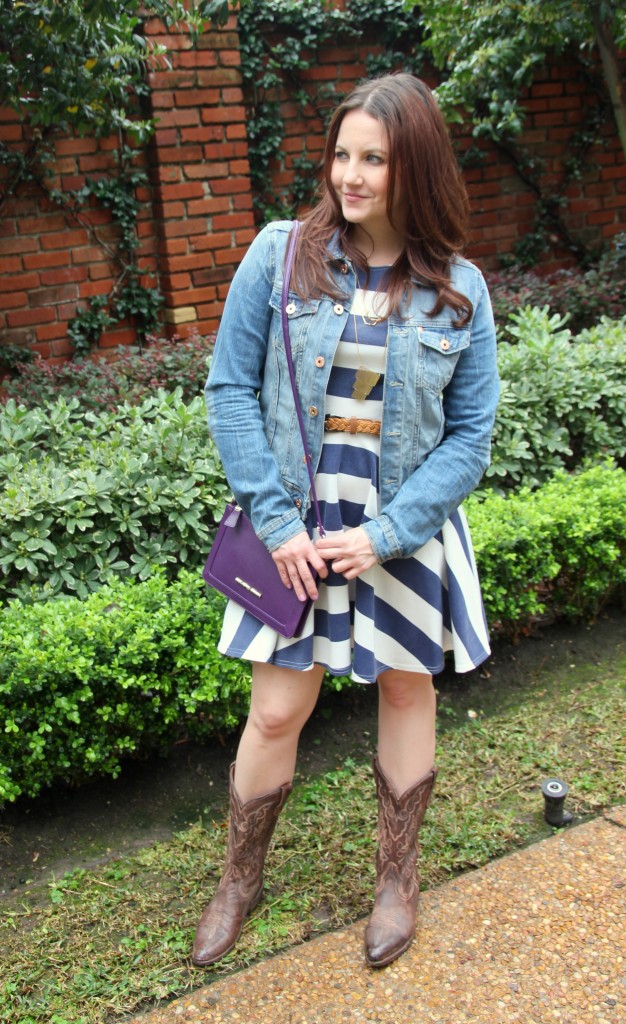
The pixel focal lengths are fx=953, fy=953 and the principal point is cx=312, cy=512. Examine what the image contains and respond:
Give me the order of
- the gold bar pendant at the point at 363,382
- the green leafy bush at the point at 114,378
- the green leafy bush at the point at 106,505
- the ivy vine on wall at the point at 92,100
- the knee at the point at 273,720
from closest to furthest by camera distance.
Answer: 1. the gold bar pendant at the point at 363,382
2. the knee at the point at 273,720
3. the green leafy bush at the point at 106,505
4. the ivy vine on wall at the point at 92,100
5. the green leafy bush at the point at 114,378

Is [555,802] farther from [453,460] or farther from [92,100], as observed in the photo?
[92,100]

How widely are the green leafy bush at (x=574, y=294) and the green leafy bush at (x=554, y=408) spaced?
1.17 m

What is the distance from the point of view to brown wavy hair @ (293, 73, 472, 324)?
1.97m

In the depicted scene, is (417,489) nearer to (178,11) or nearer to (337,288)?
(337,288)

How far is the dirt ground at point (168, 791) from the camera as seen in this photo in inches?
107

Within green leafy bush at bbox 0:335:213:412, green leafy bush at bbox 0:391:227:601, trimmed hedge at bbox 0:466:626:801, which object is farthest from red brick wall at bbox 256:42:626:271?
trimmed hedge at bbox 0:466:626:801

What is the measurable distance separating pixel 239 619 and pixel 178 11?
2819 mm

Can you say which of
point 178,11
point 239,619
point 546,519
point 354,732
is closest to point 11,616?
point 239,619

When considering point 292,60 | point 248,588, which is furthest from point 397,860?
point 292,60

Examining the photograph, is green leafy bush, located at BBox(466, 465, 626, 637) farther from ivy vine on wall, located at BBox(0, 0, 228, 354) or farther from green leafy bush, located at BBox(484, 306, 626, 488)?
ivy vine on wall, located at BBox(0, 0, 228, 354)

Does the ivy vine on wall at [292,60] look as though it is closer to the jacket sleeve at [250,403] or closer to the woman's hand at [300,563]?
the jacket sleeve at [250,403]

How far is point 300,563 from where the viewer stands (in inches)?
81.1

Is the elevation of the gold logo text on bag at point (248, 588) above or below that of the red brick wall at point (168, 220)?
below

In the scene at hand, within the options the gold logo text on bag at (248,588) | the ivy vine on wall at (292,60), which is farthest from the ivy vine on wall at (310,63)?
the gold logo text on bag at (248,588)
